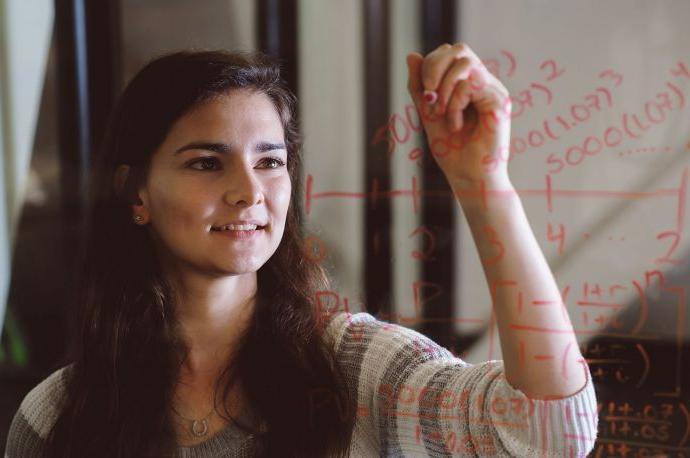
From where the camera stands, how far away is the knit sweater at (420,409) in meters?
0.56

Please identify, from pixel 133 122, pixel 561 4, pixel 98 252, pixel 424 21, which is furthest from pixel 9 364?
pixel 561 4

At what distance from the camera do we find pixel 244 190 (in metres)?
0.69

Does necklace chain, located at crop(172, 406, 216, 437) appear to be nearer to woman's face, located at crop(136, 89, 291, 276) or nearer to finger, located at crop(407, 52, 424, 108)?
woman's face, located at crop(136, 89, 291, 276)

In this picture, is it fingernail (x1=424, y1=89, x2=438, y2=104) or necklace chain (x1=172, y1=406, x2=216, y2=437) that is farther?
necklace chain (x1=172, y1=406, x2=216, y2=437)

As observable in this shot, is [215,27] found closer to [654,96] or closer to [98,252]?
[98,252]

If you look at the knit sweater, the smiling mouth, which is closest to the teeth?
the smiling mouth

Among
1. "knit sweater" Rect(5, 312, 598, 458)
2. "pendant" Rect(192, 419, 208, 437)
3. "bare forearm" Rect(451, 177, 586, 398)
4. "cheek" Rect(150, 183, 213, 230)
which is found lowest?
"pendant" Rect(192, 419, 208, 437)

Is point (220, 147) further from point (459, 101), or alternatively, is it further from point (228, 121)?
point (459, 101)

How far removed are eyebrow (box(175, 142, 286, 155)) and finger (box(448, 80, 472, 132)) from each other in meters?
0.21

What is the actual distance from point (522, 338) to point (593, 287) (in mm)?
126

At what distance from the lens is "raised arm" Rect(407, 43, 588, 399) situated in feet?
1.84

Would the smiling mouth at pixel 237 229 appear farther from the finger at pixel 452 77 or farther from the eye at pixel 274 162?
the finger at pixel 452 77

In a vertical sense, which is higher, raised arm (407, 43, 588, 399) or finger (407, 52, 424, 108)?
finger (407, 52, 424, 108)

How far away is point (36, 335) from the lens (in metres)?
1.03
